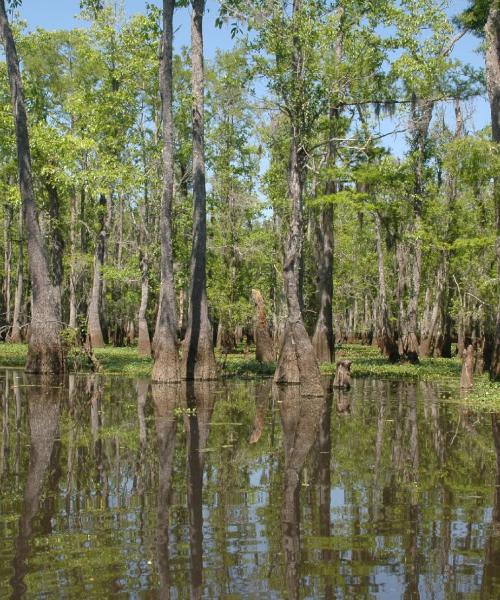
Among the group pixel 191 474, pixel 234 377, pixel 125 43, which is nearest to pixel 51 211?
pixel 125 43

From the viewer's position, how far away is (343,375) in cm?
1817

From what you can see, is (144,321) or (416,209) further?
(144,321)

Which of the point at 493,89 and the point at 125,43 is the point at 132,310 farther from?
the point at 493,89

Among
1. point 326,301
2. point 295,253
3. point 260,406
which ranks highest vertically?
point 295,253

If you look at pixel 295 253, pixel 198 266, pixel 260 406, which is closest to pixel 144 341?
pixel 198 266

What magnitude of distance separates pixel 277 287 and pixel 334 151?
18958mm

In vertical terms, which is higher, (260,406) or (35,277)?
(35,277)

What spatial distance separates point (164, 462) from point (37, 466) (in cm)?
138

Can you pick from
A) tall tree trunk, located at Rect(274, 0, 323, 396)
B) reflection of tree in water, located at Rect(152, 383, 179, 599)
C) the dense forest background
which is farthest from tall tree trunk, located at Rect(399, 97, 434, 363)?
reflection of tree in water, located at Rect(152, 383, 179, 599)

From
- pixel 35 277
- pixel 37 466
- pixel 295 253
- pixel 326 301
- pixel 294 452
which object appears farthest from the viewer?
pixel 326 301

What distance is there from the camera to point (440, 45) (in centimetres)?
2569

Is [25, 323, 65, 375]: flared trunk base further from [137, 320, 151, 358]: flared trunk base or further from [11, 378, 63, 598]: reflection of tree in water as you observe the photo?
[137, 320, 151, 358]: flared trunk base

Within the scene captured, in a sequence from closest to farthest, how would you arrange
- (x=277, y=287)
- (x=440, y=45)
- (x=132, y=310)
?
(x=440, y=45) < (x=277, y=287) < (x=132, y=310)

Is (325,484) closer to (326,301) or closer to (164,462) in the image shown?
(164,462)
